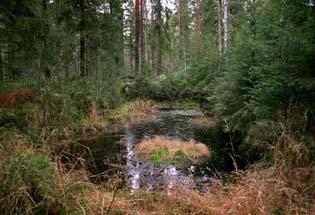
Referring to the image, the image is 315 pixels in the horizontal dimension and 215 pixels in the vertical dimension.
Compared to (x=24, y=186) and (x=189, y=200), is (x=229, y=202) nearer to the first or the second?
(x=189, y=200)

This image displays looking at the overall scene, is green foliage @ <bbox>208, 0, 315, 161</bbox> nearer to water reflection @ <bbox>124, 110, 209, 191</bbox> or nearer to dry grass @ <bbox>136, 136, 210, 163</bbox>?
dry grass @ <bbox>136, 136, 210, 163</bbox>

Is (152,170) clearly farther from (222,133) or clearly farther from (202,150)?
(222,133)

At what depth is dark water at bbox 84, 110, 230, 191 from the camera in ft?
23.3

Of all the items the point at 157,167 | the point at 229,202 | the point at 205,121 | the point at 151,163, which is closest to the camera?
the point at 229,202

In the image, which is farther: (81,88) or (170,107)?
(170,107)

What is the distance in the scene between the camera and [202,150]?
9453 millimetres

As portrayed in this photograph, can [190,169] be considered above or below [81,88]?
below

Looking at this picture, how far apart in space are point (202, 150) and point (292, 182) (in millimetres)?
4461

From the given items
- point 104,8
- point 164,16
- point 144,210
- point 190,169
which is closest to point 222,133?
point 190,169

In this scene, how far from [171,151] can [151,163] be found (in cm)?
89

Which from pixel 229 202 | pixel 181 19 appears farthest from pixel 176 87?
pixel 229 202

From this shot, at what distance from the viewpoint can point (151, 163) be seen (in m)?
8.55

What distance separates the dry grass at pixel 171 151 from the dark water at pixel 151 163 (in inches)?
11.0

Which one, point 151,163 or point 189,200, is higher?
point 189,200
